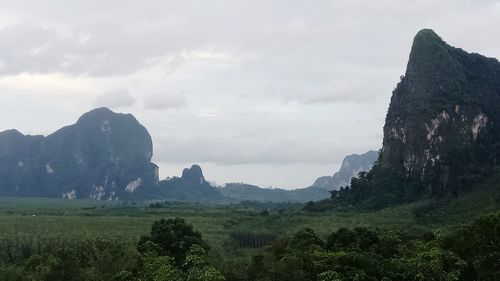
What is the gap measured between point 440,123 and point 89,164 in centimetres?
13840

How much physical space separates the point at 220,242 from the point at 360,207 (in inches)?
1472

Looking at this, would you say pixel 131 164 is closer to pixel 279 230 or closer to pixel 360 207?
pixel 360 207

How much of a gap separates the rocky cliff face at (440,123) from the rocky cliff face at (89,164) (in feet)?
364

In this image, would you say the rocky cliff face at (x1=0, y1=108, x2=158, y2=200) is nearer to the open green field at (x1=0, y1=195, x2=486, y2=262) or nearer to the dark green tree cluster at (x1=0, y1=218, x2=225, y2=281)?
the open green field at (x1=0, y1=195, x2=486, y2=262)

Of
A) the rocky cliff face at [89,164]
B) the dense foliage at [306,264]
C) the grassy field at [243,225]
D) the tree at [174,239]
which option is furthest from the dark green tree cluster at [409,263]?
the rocky cliff face at [89,164]

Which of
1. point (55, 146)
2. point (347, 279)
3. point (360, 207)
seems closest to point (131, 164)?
point (55, 146)

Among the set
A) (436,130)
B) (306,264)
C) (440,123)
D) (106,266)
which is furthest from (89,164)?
(306,264)

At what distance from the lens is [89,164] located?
195625 mm

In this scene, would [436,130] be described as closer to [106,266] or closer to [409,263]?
[409,263]

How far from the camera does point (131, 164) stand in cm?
19012

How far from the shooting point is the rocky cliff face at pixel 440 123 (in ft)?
268

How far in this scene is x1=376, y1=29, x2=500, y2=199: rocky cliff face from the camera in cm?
8162

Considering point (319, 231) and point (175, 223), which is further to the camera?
point (319, 231)

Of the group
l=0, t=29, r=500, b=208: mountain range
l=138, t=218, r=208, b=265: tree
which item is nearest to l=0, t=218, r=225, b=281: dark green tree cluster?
l=138, t=218, r=208, b=265: tree
